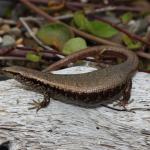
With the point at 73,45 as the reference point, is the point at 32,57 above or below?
below

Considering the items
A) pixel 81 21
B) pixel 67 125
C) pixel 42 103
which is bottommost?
pixel 67 125

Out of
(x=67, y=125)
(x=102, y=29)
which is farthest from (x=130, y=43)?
(x=67, y=125)

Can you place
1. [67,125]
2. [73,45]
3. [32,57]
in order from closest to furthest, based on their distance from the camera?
[67,125] < [32,57] < [73,45]

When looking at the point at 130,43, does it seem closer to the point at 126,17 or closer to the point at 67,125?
the point at 126,17

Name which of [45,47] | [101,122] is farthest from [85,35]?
[101,122]

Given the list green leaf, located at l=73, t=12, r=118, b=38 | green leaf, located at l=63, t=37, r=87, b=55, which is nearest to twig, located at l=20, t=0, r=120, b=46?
green leaf, located at l=73, t=12, r=118, b=38

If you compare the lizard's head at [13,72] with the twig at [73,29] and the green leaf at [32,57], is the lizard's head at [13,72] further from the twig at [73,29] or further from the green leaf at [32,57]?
the twig at [73,29]

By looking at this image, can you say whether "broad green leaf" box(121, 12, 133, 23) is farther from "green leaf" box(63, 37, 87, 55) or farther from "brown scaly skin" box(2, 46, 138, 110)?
"brown scaly skin" box(2, 46, 138, 110)
